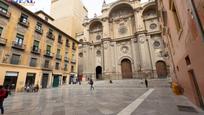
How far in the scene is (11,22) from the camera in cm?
1463

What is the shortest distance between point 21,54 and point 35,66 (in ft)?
9.06

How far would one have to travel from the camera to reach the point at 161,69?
2633 cm

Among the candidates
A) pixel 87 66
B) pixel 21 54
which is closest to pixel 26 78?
pixel 21 54

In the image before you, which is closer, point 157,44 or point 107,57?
point 157,44

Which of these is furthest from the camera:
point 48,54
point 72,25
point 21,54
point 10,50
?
point 72,25

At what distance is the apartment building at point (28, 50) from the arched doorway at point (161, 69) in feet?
69.2

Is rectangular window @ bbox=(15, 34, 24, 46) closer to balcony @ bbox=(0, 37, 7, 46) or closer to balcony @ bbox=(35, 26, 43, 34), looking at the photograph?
balcony @ bbox=(0, 37, 7, 46)

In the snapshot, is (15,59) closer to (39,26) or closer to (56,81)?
(39,26)

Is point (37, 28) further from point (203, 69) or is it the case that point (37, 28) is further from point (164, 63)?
point (164, 63)

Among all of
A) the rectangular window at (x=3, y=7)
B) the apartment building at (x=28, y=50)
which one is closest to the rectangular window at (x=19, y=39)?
the apartment building at (x=28, y=50)

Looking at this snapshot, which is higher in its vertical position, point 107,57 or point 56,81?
point 107,57

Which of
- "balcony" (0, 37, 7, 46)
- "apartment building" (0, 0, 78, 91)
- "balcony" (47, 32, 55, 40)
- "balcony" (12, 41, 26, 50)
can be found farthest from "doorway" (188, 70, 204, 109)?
"balcony" (47, 32, 55, 40)

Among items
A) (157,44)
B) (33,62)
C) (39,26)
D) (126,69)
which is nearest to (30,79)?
(33,62)

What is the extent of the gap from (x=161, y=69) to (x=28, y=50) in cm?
2665
